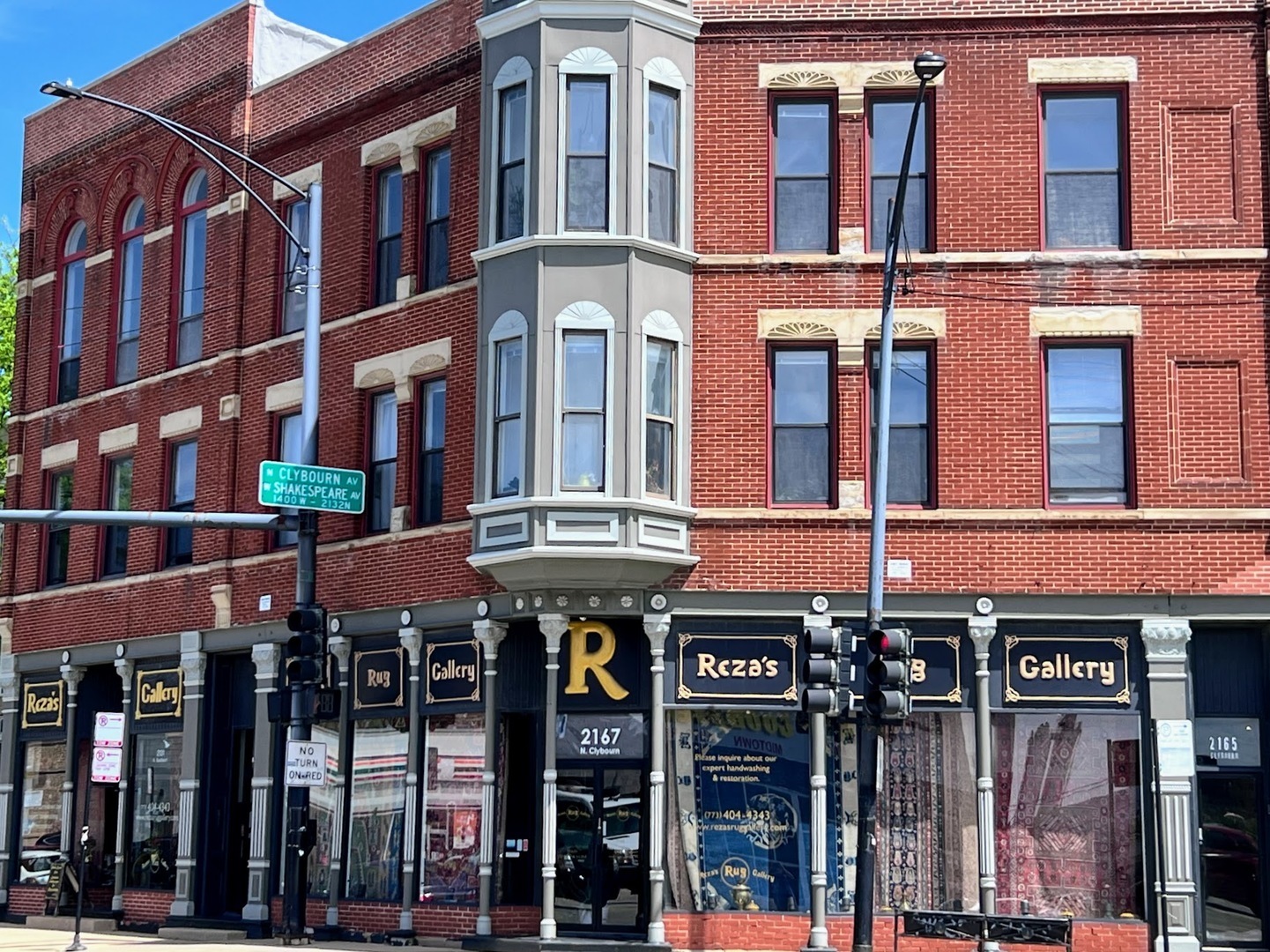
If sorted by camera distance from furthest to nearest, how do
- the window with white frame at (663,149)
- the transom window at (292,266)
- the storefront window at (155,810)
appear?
1. the storefront window at (155,810)
2. the transom window at (292,266)
3. the window with white frame at (663,149)

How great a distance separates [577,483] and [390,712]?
5.13 metres

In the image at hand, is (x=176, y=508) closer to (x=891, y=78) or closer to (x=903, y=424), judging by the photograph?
(x=903, y=424)

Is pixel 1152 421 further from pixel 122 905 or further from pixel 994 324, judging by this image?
pixel 122 905

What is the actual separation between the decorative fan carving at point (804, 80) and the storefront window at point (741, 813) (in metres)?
8.57

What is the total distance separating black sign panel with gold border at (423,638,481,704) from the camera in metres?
25.8

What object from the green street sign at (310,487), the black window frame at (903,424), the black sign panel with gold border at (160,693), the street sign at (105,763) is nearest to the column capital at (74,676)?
the black sign panel with gold border at (160,693)

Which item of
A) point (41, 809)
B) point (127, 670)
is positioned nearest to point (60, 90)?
point (127, 670)

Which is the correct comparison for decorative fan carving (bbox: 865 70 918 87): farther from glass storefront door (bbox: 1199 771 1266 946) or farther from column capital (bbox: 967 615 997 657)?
glass storefront door (bbox: 1199 771 1266 946)

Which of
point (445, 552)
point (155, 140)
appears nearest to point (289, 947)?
point (445, 552)

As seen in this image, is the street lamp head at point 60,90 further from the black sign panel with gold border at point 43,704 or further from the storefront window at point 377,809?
the black sign panel with gold border at point 43,704

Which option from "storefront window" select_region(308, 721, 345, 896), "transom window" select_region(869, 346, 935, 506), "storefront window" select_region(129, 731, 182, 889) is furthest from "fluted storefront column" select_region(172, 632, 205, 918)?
"transom window" select_region(869, 346, 935, 506)

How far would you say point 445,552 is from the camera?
26344 millimetres

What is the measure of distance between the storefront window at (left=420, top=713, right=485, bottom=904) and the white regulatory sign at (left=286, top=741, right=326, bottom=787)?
11.1 ft

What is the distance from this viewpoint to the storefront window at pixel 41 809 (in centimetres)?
3312
